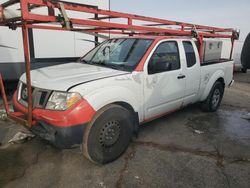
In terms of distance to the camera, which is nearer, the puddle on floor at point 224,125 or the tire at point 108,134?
the tire at point 108,134

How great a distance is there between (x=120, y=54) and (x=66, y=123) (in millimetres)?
1676

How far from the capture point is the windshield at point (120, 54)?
351 cm

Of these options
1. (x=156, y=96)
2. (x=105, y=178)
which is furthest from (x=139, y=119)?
(x=105, y=178)

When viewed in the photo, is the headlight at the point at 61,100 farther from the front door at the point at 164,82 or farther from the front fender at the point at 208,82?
the front fender at the point at 208,82

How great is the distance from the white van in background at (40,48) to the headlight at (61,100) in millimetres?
3170

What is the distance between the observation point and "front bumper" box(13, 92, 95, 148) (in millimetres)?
2572

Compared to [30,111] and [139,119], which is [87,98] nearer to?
[30,111]

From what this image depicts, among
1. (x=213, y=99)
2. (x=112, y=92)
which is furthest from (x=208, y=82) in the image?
(x=112, y=92)

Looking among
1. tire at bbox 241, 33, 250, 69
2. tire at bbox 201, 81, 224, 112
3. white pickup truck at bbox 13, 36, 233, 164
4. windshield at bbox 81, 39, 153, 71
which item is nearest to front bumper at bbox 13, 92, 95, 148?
white pickup truck at bbox 13, 36, 233, 164

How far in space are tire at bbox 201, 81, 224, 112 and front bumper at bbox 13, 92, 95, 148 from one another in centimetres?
341

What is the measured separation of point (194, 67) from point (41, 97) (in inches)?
117

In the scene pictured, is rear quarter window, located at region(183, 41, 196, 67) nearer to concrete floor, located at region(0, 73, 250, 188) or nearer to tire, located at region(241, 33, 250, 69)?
tire, located at region(241, 33, 250, 69)

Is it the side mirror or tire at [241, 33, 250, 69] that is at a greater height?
tire at [241, 33, 250, 69]

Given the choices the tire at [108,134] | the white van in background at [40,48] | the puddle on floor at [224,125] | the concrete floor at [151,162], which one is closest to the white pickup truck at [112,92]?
the tire at [108,134]
